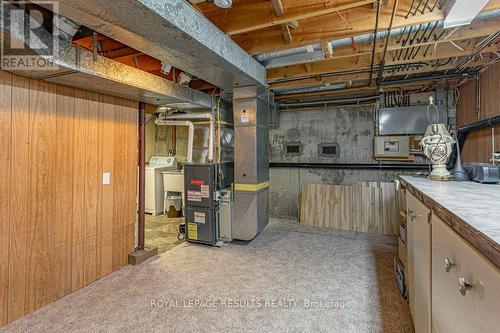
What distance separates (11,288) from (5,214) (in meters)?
0.60

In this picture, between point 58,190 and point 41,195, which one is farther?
point 58,190

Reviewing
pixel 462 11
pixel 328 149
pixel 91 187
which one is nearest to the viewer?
pixel 462 11

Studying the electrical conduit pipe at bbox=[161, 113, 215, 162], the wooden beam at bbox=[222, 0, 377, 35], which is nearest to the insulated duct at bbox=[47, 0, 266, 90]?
the wooden beam at bbox=[222, 0, 377, 35]

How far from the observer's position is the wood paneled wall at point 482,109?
2752 millimetres

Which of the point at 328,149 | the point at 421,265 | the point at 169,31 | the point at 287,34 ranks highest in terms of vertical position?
the point at 287,34

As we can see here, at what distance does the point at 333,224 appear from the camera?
4.37 meters

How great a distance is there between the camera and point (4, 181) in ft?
6.21

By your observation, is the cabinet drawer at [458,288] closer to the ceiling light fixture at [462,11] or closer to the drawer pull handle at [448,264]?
the drawer pull handle at [448,264]

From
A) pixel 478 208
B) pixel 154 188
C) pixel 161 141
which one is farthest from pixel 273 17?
pixel 161 141

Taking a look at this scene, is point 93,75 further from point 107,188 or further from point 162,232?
point 162,232

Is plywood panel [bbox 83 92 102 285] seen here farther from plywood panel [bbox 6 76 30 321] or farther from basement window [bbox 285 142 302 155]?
basement window [bbox 285 142 302 155]

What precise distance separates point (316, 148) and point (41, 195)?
13.7 feet

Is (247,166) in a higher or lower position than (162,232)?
higher

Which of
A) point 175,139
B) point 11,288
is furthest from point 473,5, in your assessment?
point 175,139
